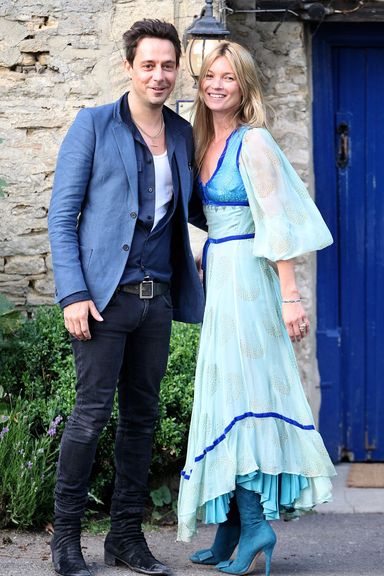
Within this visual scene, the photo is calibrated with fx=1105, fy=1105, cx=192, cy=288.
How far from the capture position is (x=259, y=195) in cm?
407

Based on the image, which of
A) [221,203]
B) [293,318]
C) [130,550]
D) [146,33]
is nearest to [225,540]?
[130,550]

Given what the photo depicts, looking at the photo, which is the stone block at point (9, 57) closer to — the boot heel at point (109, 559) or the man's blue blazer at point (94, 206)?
the man's blue blazer at point (94, 206)

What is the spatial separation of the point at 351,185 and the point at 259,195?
6.66ft

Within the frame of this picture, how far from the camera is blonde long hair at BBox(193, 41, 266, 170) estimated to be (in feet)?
13.4

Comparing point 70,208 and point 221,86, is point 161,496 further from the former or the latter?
point 221,86

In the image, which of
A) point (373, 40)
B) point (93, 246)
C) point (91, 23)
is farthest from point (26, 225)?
point (373, 40)

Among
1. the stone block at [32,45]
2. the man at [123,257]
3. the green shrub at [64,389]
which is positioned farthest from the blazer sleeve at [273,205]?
the stone block at [32,45]

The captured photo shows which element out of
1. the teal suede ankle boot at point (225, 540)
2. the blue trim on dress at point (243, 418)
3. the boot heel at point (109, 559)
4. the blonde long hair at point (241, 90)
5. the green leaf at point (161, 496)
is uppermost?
the blonde long hair at point (241, 90)

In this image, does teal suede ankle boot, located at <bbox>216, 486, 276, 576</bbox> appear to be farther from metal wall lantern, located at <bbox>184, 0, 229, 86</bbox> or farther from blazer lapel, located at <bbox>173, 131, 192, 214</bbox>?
metal wall lantern, located at <bbox>184, 0, 229, 86</bbox>

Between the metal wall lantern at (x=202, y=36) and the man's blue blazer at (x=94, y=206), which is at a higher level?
the metal wall lantern at (x=202, y=36)

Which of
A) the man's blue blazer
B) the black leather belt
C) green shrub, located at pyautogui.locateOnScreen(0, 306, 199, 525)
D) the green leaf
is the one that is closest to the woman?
the black leather belt

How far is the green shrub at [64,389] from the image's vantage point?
499cm

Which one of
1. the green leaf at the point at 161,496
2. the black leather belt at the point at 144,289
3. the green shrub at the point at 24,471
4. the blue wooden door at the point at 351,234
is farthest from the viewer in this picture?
the blue wooden door at the point at 351,234

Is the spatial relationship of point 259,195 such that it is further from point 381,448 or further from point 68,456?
point 381,448
